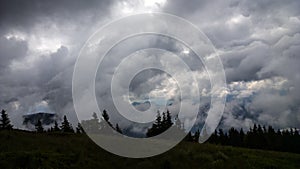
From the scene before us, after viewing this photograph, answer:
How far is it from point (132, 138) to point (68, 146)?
9.41 meters

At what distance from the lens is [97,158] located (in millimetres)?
25734

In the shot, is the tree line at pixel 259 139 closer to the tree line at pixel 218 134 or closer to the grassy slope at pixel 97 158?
the tree line at pixel 218 134

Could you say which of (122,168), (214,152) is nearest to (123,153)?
(122,168)

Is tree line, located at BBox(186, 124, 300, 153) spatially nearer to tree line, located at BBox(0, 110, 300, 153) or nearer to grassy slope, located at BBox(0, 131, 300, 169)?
tree line, located at BBox(0, 110, 300, 153)

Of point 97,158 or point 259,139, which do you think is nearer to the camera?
point 97,158

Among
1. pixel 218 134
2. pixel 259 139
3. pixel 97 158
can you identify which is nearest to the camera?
pixel 97 158

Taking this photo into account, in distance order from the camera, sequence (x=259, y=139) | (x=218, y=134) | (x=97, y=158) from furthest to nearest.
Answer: (x=218, y=134)
(x=259, y=139)
(x=97, y=158)

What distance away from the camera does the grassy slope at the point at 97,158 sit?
22812 mm

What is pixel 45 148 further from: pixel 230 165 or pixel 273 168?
pixel 273 168

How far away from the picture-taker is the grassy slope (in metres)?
22.8

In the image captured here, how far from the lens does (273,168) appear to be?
25547 millimetres

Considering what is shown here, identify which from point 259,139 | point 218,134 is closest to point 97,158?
point 259,139

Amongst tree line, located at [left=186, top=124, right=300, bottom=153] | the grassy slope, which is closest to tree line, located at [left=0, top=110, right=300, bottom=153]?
tree line, located at [left=186, top=124, right=300, bottom=153]

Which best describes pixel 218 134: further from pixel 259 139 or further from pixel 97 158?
pixel 97 158
